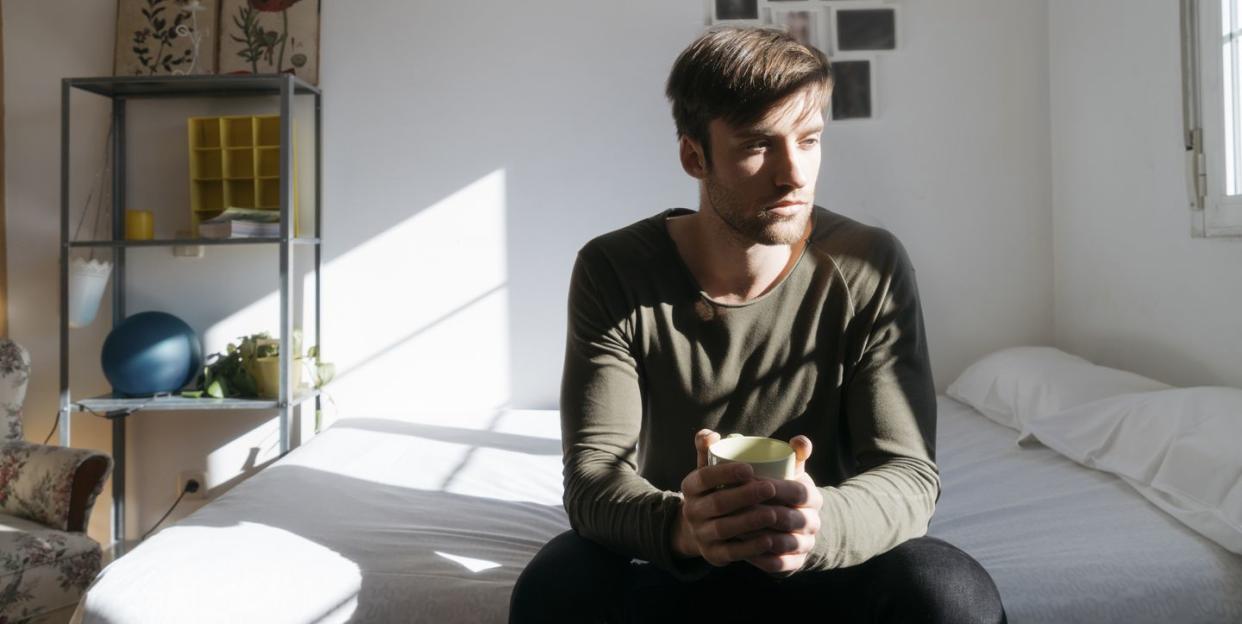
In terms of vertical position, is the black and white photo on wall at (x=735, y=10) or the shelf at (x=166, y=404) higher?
the black and white photo on wall at (x=735, y=10)

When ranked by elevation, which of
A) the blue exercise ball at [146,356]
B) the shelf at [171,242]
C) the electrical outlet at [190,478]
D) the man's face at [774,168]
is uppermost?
the shelf at [171,242]

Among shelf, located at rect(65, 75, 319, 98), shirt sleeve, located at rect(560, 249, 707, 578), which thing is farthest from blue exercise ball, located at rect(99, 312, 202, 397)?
shirt sleeve, located at rect(560, 249, 707, 578)

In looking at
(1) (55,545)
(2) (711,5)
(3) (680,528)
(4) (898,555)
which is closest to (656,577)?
(3) (680,528)

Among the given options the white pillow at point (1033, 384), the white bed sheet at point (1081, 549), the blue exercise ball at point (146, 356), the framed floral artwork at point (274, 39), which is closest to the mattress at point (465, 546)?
the white bed sheet at point (1081, 549)

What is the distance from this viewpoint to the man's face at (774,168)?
119 cm

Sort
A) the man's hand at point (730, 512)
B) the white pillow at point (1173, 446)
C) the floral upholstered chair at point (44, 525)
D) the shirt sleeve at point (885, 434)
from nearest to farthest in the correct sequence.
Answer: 1. the man's hand at point (730, 512)
2. the shirt sleeve at point (885, 434)
3. the white pillow at point (1173, 446)
4. the floral upholstered chair at point (44, 525)

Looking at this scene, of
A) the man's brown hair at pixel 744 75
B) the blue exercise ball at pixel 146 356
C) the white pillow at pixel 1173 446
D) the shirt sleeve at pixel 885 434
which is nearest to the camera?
the shirt sleeve at pixel 885 434

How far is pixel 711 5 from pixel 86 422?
7.75 ft

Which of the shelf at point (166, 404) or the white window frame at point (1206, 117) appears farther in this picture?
the shelf at point (166, 404)

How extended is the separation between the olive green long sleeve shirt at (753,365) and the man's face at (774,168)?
0.11m

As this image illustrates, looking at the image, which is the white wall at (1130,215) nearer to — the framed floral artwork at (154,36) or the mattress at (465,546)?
the mattress at (465,546)

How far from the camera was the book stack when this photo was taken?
8.18 feet

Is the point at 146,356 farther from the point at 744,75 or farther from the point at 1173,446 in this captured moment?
the point at 1173,446

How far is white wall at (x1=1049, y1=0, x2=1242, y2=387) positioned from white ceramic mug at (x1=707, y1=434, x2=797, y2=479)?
161 centimetres
